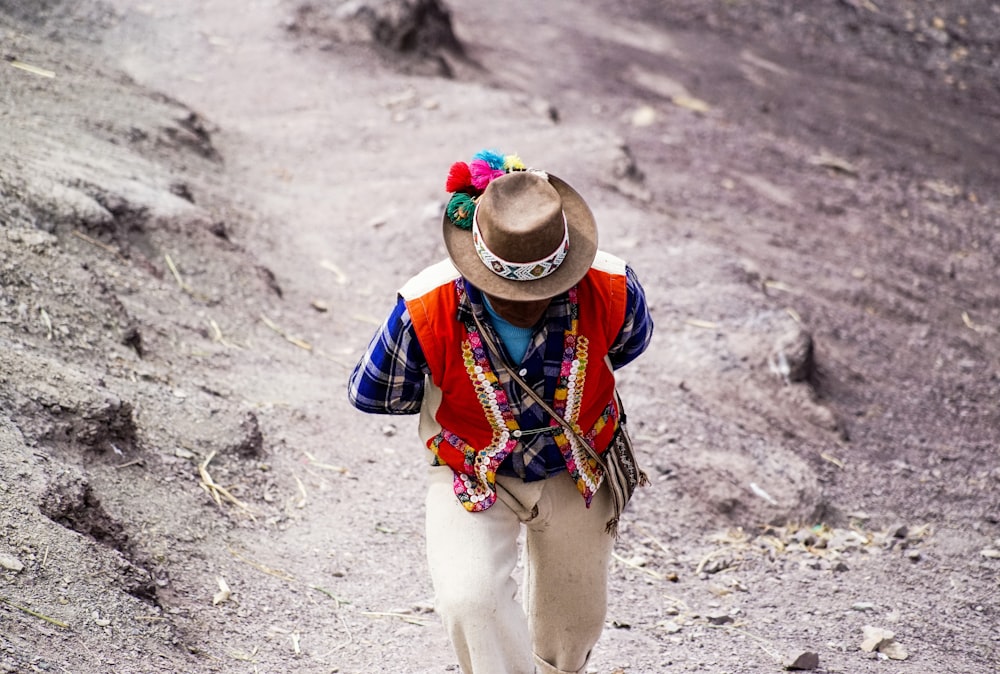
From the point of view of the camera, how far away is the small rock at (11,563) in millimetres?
3311

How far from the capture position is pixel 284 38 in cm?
1018

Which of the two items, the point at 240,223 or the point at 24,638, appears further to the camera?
the point at 240,223

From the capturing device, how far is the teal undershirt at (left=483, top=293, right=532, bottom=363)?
2939 millimetres

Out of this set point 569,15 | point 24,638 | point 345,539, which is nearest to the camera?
point 24,638

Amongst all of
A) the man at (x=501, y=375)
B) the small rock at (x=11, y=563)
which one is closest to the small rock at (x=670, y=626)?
the man at (x=501, y=375)

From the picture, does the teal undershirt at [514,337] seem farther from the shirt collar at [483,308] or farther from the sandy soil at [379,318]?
the sandy soil at [379,318]

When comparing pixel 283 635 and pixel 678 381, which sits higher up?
pixel 283 635

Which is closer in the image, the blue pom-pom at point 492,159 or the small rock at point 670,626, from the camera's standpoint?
the blue pom-pom at point 492,159

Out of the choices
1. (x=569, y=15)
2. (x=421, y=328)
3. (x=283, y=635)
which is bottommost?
(x=569, y=15)

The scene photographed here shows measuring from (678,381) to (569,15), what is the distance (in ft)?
26.1

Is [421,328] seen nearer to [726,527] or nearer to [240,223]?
[726,527]

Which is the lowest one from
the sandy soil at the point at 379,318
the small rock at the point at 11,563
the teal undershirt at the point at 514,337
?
the sandy soil at the point at 379,318

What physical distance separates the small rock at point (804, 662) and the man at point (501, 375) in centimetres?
135

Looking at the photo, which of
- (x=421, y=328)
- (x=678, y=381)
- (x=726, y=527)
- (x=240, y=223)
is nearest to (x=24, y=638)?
(x=421, y=328)
